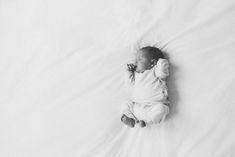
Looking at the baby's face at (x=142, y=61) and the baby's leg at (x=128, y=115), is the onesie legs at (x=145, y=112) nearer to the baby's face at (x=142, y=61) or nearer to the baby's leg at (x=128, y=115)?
the baby's leg at (x=128, y=115)

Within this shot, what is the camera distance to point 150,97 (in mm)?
1164

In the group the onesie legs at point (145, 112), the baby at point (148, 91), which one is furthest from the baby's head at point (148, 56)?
the onesie legs at point (145, 112)

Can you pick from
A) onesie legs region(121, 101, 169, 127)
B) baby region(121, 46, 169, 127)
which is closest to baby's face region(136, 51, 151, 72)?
baby region(121, 46, 169, 127)

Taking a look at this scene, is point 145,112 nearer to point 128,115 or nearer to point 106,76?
point 128,115

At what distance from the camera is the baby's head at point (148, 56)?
119 cm

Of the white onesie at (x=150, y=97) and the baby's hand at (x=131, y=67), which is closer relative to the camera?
the white onesie at (x=150, y=97)

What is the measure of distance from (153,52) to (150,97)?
0.49 ft

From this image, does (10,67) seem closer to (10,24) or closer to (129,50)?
(10,24)

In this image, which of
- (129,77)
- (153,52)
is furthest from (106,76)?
(153,52)

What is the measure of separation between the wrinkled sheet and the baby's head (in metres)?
0.04

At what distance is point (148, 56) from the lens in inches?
46.8

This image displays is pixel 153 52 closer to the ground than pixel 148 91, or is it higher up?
higher up

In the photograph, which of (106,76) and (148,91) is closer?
(148,91)

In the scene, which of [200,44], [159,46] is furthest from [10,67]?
[200,44]
